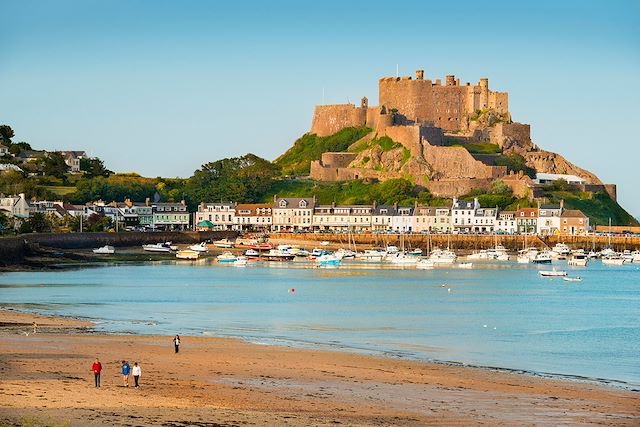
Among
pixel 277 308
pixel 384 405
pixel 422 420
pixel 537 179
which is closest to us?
pixel 422 420

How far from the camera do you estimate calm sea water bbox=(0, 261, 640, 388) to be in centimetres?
2911

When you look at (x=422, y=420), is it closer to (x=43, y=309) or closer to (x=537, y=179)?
(x=43, y=309)

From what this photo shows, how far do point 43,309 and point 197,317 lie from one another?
473cm

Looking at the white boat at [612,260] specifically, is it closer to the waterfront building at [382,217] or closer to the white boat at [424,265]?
the white boat at [424,265]

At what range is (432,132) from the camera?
99188mm

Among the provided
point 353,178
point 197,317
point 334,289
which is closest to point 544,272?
point 334,289

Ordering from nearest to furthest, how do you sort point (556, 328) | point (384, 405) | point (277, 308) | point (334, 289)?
point (384, 405) → point (556, 328) → point (277, 308) → point (334, 289)

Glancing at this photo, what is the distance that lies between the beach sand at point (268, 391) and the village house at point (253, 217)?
71.7 m

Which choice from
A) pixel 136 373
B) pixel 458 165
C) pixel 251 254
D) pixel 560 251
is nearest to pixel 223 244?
pixel 251 254

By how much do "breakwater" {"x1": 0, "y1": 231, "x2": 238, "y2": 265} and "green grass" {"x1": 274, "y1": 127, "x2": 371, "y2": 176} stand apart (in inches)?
647

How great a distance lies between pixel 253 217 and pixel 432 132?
16780 mm

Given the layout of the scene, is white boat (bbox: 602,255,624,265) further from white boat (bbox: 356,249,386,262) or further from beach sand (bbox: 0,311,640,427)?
beach sand (bbox: 0,311,640,427)

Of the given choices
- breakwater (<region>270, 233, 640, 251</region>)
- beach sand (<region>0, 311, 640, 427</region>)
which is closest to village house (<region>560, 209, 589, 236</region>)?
breakwater (<region>270, 233, 640, 251</region>)

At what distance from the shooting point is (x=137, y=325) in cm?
3294
